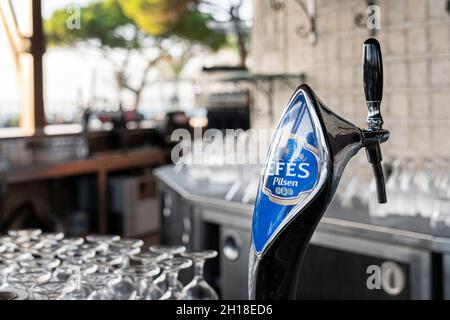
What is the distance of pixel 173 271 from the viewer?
0.93 meters

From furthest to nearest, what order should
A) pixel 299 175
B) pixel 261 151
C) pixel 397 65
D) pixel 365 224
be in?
pixel 261 151, pixel 397 65, pixel 365 224, pixel 299 175

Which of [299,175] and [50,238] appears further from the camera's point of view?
[50,238]

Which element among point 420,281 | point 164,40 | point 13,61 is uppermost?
point 164,40

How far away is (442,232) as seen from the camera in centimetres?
178

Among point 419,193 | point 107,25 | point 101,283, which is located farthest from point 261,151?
point 107,25

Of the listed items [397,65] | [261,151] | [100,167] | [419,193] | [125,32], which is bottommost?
[100,167]

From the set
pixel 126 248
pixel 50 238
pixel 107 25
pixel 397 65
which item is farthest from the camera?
pixel 107 25

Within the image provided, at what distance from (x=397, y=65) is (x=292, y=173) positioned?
86.4 inches

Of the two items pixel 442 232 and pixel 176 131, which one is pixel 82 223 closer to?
pixel 176 131

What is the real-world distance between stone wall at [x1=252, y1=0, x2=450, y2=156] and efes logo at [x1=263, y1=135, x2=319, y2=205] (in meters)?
1.98

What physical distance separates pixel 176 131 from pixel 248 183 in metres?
3.04

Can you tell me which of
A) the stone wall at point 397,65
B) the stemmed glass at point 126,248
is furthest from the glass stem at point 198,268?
the stone wall at point 397,65

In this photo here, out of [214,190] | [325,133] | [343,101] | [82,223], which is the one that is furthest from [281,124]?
[82,223]

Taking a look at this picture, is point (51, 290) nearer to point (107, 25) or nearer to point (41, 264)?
point (41, 264)
